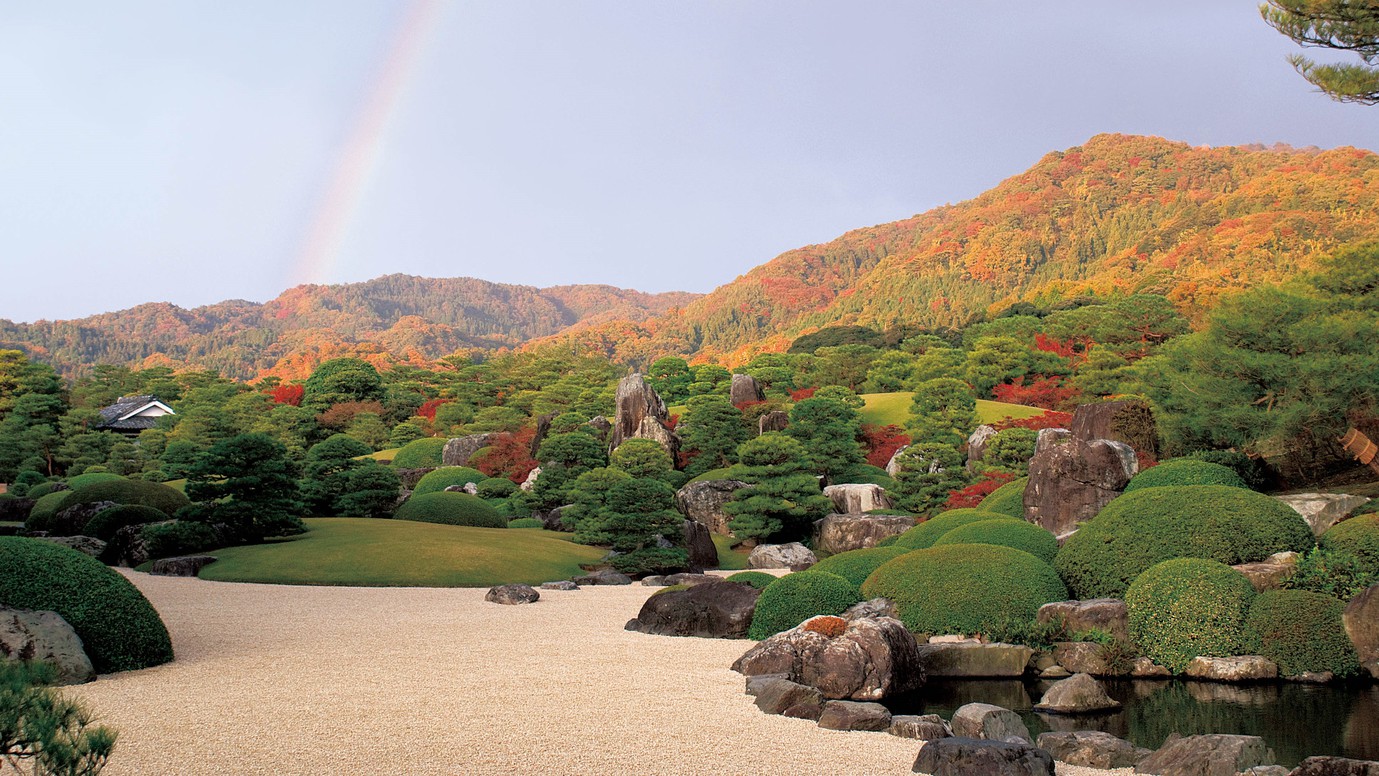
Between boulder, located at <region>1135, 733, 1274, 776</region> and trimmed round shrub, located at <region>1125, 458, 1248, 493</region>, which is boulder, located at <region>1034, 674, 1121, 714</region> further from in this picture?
trimmed round shrub, located at <region>1125, 458, 1248, 493</region>

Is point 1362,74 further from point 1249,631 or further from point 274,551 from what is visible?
point 274,551

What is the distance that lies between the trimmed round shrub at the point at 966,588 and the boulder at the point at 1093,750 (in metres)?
3.86

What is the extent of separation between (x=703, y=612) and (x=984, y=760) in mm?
6086

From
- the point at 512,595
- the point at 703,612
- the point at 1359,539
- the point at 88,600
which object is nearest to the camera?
the point at 88,600

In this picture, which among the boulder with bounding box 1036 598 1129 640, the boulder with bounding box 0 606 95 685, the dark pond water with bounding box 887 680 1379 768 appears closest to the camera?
the dark pond water with bounding box 887 680 1379 768

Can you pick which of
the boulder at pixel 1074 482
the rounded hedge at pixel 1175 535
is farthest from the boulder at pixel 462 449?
the rounded hedge at pixel 1175 535

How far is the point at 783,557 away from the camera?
1989 centimetres

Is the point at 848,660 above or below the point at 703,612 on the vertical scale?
above

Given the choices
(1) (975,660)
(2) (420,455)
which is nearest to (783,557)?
(1) (975,660)

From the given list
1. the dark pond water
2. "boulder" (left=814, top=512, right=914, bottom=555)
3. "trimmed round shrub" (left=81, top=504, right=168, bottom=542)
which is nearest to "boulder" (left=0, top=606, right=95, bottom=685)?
the dark pond water

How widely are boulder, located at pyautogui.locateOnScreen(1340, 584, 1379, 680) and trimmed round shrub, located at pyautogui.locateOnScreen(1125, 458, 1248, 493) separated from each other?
4838 mm

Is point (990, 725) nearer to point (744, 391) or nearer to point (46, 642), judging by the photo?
point (46, 642)

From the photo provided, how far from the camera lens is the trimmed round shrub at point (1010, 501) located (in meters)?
17.5

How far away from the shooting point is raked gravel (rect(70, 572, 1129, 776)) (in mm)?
5547
